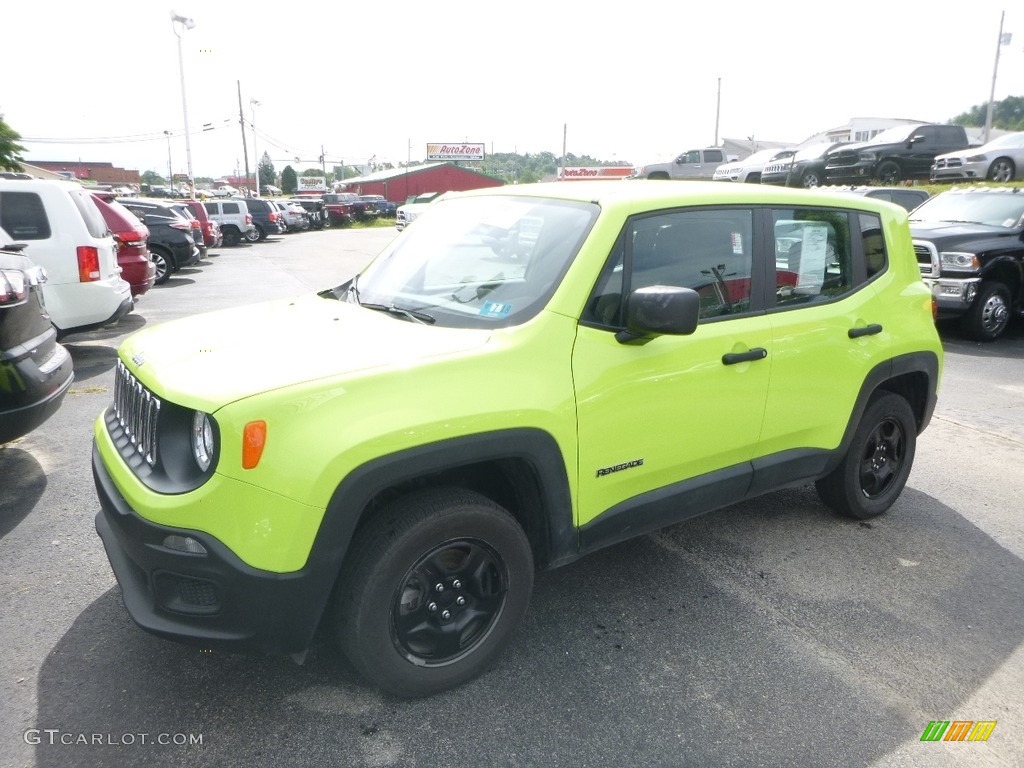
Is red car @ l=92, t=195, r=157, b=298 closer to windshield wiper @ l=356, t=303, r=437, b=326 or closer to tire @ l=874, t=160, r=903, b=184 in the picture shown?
windshield wiper @ l=356, t=303, r=437, b=326

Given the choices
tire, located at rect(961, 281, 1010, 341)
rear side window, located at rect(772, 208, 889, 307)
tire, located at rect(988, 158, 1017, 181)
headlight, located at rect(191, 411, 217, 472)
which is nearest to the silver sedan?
tire, located at rect(988, 158, 1017, 181)

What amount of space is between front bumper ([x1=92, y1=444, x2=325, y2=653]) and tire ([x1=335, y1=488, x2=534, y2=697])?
15 centimetres

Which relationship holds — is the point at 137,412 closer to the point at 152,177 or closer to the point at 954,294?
the point at 954,294

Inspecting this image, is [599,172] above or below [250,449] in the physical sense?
above

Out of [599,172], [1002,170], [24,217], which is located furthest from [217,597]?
[1002,170]

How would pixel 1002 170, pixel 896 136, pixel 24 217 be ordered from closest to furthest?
1. pixel 24 217
2. pixel 1002 170
3. pixel 896 136

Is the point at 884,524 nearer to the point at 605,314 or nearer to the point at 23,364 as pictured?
the point at 605,314

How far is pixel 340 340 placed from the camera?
2832 mm

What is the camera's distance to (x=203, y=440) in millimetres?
2438

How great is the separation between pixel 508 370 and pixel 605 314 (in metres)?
0.52

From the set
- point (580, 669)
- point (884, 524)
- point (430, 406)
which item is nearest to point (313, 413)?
point (430, 406)

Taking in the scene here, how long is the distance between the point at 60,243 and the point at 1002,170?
21050mm

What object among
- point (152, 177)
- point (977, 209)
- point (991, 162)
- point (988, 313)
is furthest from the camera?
point (152, 177)

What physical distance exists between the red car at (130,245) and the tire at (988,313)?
10770 mm
